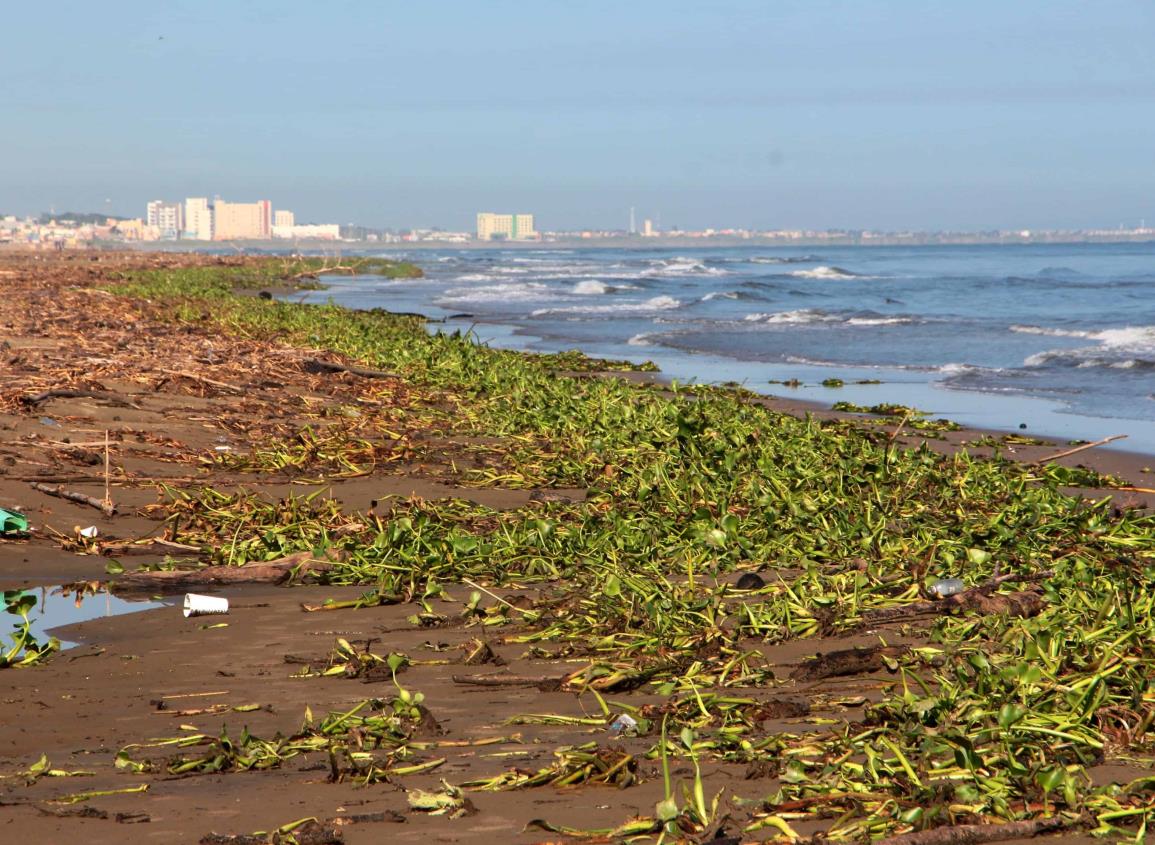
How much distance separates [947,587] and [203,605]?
331cm

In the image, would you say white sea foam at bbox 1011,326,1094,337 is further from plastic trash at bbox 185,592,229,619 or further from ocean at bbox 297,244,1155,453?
plastic trash at bbox 185,592,229,619

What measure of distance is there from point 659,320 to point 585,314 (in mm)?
3140

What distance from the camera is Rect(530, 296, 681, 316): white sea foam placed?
38500 mm

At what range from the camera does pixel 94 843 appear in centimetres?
304

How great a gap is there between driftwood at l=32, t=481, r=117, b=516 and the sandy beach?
43 mm

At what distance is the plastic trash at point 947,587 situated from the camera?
214 inches

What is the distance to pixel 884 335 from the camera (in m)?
28.7

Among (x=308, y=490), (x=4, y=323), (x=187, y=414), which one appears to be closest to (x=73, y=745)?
(x=308, y=490)

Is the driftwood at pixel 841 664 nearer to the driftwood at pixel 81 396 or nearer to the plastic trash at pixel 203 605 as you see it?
the plastic trash at pixel 203 605

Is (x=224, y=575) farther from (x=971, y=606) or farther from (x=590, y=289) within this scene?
(x=590, y=289)

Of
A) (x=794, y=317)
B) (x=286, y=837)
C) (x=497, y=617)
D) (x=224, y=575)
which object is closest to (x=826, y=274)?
(x=794, y=317)

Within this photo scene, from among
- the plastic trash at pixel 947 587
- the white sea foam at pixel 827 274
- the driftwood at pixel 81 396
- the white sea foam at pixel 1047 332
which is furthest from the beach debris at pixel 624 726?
the white sea foam at pixel 827 274

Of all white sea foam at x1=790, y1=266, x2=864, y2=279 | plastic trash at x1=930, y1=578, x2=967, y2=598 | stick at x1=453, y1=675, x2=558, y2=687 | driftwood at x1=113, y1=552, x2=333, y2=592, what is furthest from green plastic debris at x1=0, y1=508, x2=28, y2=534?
white sea foam at x1=790, y1=266, x2=864, y2=279

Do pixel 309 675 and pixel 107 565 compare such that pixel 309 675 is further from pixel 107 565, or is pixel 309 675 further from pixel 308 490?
pixel 308 490
